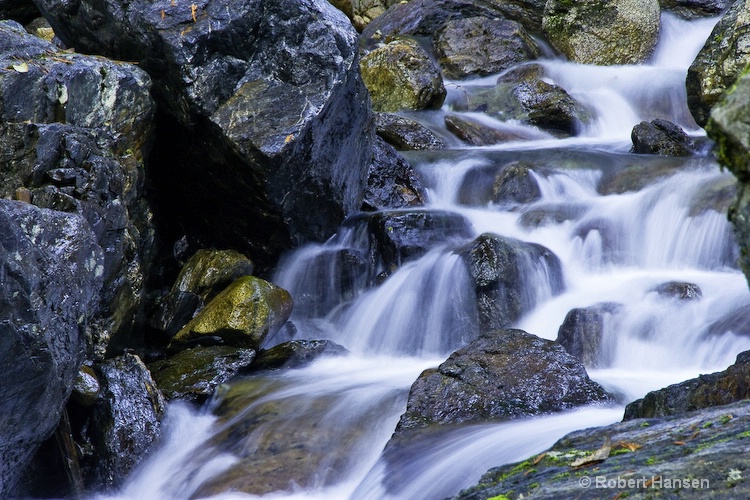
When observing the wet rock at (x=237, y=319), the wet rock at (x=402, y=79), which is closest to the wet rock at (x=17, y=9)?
the wet rock at (x=402, y=79)

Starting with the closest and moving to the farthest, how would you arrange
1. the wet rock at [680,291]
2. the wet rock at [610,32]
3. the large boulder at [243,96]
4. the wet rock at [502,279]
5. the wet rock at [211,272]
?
1. the wet rock at [680,291]
2. the large boulder at [243,96]
3. the wet rock at [502,279]
4. the wet rock at [211,272]
5. the wet rock at [610,32]

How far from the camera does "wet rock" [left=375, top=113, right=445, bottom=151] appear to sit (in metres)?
12.0

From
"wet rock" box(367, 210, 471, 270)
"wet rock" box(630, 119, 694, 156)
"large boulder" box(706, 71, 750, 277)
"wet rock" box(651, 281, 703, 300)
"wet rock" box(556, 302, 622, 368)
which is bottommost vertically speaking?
"wet rock" box(556, 302, 622, 368)

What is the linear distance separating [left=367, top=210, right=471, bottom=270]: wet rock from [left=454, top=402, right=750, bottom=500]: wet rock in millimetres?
5615

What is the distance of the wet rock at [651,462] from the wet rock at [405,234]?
561cm

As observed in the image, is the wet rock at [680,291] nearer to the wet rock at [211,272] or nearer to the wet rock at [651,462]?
the wet rock at [211,272]

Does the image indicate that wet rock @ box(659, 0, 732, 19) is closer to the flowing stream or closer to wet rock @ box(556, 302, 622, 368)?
the flowing stream

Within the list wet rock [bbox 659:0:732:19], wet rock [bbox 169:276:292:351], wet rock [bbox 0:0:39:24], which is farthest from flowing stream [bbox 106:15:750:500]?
wet rock [bbox 0:0:39:24]

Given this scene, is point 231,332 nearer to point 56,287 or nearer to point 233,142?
point 233,142

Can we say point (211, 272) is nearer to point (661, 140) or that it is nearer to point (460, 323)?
point (460, 323)

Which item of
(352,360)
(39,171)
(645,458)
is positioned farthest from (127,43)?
(645,458)

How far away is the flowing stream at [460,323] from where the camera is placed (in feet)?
16.1

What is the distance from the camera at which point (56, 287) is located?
4238mm

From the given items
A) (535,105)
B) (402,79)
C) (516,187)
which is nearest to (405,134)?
(402,79)
